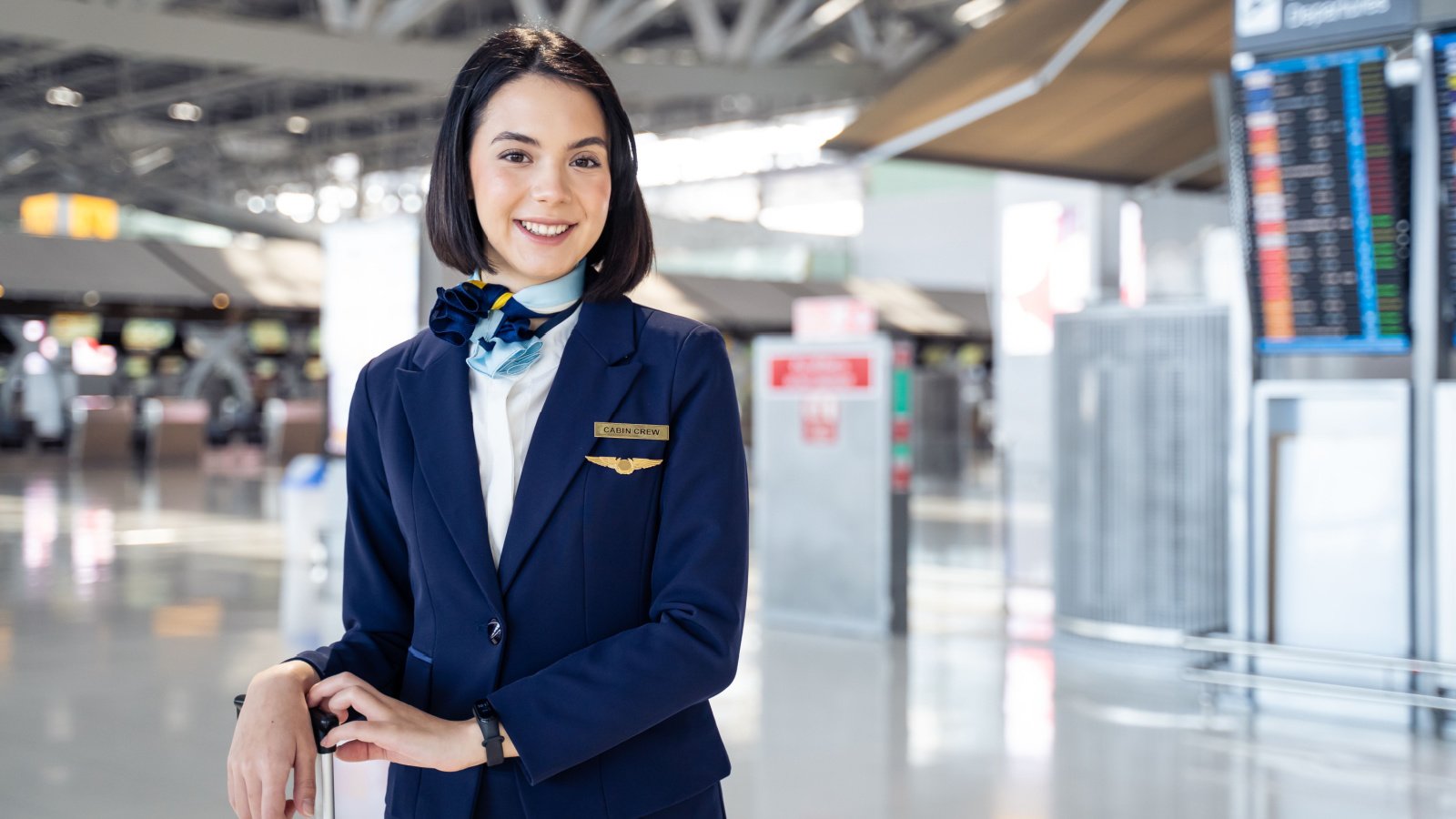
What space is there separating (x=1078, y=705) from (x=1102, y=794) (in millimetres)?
1156

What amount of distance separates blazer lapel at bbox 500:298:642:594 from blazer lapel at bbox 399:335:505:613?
0.02 m

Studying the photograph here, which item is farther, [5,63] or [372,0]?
[5,63]

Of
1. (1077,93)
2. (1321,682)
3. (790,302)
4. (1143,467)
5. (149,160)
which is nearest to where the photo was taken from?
(1321,682)

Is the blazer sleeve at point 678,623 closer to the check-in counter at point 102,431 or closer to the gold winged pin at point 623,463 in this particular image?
the gold winged pin at point 623,463

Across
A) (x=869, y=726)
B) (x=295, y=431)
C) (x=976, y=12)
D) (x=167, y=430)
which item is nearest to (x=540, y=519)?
(x=869, y=726)

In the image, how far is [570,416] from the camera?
1147 mm

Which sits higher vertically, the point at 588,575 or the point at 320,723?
the point at 588,575

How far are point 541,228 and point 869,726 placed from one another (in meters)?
3.77

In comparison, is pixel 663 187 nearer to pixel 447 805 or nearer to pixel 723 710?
pixel 723 710

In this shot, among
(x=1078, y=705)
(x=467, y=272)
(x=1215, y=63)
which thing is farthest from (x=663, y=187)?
(x=467, y=272)

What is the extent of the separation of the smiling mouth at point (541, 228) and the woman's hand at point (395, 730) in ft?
1.36

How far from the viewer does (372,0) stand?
506 inches

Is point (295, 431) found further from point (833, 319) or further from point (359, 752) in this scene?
point (359, 752)

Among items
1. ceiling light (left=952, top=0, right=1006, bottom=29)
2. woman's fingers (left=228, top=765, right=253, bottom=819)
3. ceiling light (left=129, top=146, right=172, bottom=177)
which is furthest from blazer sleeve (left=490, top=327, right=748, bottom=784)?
ceiling light (left=129, top=146, right=172, bottom=177)
